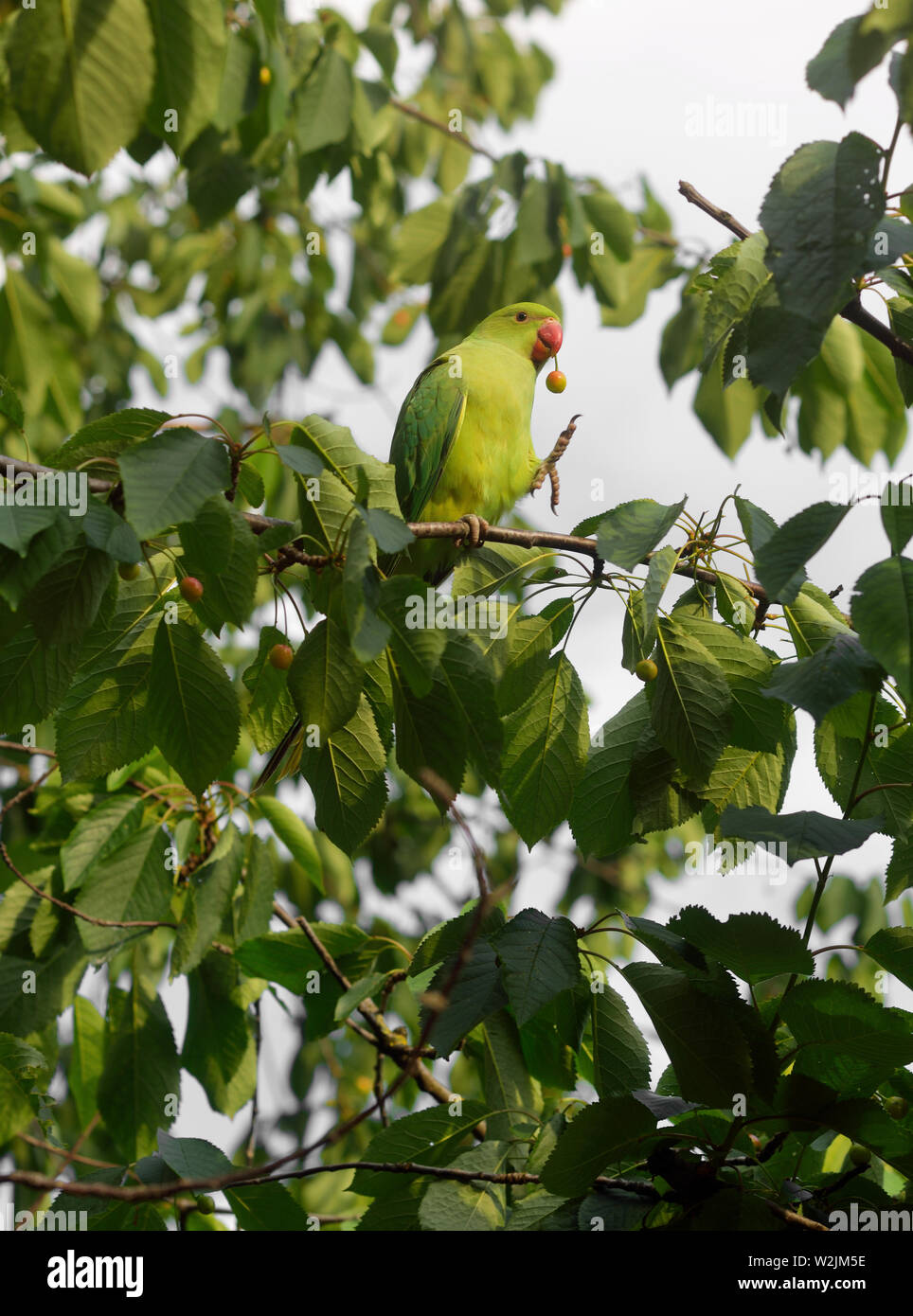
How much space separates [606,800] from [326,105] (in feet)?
7.84

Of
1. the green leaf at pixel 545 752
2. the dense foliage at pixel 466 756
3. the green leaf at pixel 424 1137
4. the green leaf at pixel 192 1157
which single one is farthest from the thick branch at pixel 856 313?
the green leaf at pixel 192 1157

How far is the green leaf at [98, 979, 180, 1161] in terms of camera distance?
242 centimetres

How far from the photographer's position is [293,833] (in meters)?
2.64

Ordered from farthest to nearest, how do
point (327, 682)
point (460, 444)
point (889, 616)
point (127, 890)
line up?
point (460, 444)
point (127, 890)
point (327, 682)
point (889, 616)

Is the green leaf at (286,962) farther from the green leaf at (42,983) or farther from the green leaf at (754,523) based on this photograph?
the green leaf at (754,523)

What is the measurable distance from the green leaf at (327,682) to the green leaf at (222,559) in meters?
0.12

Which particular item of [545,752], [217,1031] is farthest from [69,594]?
[217,1031]

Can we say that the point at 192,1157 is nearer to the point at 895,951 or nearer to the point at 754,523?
the point at 895,951

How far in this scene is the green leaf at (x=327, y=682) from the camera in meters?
1.49

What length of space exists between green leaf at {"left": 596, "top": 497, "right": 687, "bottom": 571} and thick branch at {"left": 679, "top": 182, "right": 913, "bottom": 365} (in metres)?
0.37

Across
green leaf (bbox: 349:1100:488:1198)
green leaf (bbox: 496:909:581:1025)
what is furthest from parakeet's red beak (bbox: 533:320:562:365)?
green leaf (bbox: 349:1100:488:1198)

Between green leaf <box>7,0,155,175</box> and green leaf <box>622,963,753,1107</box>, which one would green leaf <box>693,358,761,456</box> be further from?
green leaf <box>7,0,155,175</box>

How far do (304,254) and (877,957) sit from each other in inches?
219

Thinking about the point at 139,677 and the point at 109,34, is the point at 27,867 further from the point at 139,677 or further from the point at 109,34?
the point at 109,34
